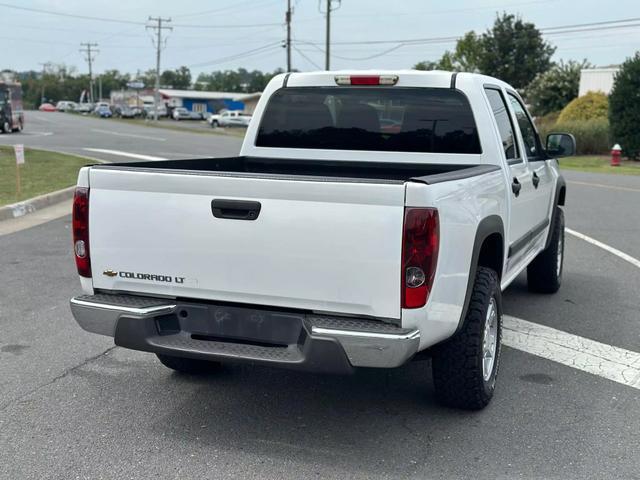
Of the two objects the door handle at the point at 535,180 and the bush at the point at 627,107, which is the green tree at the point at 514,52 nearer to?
the bush at the point at 627,107

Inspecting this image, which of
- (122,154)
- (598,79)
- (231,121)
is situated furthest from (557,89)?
(122,154)

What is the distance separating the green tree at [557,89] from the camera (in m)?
46.3

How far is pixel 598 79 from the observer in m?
40.8

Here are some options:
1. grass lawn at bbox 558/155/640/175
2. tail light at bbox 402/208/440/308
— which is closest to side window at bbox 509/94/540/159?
tail light at bbox 402/208/440/308

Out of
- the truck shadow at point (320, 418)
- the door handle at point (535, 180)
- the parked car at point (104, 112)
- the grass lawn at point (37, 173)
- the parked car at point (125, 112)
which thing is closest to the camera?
the truck shadow at point (320, 418)

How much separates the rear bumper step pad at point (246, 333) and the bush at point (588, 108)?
109ft

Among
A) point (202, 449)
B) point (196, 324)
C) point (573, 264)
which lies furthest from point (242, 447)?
point (573, 264)

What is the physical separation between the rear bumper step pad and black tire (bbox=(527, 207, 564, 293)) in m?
3.96

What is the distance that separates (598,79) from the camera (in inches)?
1608

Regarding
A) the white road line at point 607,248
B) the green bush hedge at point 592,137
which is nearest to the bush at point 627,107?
the green bush hedge at point 592,137

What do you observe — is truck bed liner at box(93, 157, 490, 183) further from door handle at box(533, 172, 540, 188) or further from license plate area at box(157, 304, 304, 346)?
license plate area at box(157, 304, 304, 346)

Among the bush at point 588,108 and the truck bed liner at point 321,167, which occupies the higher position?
the bush at point 588,108

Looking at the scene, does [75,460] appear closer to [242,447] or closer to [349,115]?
[242,447]

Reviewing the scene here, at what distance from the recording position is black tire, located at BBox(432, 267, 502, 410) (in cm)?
423
